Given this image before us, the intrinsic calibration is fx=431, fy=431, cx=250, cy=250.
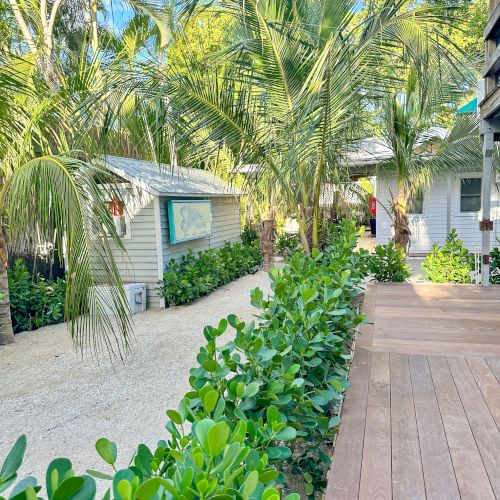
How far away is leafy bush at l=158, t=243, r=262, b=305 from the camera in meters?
7.85

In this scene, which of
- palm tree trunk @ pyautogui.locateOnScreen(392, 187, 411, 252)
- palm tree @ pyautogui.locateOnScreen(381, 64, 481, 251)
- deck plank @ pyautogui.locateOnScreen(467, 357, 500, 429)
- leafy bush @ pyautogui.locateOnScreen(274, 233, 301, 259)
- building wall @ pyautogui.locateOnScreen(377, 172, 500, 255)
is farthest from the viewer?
leafy bush @ pyautogui.locateOnScreen(274, 233, 301, 259)

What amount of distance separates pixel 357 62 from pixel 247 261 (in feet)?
25.2

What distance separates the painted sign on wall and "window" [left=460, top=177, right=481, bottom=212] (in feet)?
21.9

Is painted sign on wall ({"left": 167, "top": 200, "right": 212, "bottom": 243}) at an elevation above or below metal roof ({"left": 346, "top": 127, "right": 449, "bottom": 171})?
below

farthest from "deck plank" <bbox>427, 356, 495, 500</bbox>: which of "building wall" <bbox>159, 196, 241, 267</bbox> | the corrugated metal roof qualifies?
"building wall" <bbox>159, 196, 241, 267</bbox>

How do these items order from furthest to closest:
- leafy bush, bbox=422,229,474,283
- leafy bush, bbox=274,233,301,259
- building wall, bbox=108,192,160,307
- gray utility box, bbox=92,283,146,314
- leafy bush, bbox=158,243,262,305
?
leafy bush, bbox=274,233,301,259 → building wall, bbox=108,192,160,307 → leafy bush, bbox=158,243,262,305 → gray utility box, bbox=92,283,146,314 → leafy bush, bbox=422,229,474,283

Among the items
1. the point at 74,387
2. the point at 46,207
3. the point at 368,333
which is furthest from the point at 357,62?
the point at 74,387

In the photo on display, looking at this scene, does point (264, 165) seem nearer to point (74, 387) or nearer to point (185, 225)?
point (74, 387)

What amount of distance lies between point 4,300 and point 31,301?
106cm

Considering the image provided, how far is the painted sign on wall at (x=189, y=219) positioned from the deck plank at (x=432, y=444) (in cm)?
598

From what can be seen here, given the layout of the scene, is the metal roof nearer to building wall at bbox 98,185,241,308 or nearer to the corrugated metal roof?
the corrugated metal roof

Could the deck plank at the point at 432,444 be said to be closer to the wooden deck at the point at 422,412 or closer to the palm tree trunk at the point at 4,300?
the wooden deck at the point at 422,412

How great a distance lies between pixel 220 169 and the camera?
11383 millimetres

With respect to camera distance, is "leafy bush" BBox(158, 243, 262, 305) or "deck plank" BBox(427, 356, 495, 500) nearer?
"deck plank" BBox(427, 356, 495, 500)
